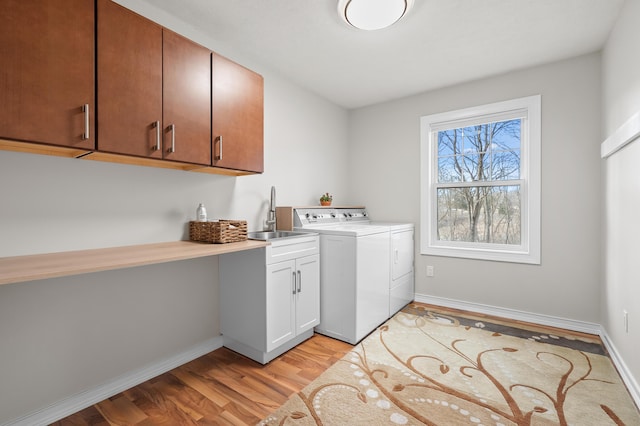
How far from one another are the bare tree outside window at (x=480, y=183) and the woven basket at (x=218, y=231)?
2.36 m

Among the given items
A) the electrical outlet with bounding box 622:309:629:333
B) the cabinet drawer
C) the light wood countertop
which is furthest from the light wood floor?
the electrical outlet with bounding box 622:309:629:333

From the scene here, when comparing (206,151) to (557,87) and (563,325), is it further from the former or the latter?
(563,325)

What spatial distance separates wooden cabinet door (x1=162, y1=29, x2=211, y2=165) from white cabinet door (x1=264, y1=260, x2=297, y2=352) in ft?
3.01

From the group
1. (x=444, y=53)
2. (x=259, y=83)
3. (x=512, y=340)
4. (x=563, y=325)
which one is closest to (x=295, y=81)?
(x=259, y=83)

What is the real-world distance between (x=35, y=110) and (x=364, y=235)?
6.98 feet

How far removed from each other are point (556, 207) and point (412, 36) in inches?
79.5

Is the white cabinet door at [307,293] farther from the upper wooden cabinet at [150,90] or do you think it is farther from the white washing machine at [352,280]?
the upper wooden cabinet at [150,90]

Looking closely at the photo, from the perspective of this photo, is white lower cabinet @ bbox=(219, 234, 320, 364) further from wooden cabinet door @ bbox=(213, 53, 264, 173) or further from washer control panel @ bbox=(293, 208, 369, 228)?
wooden cabinet door @ bbox=(213, 53, 264, 173)

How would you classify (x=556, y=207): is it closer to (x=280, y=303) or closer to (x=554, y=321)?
(x=554, y=321)

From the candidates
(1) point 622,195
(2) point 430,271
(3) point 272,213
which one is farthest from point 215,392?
(1) point 622,195

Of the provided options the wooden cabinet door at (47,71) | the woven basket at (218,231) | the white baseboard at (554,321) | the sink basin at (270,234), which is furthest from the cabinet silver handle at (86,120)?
the white baseboard at (554,321)

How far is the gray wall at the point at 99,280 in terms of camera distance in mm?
1560

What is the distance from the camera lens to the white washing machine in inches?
98.7

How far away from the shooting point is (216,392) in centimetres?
188
